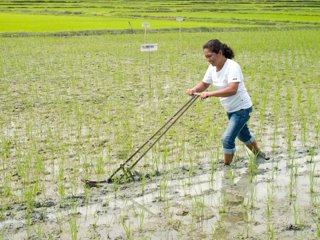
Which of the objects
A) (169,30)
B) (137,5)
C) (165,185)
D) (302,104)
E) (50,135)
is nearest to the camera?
(165,185)

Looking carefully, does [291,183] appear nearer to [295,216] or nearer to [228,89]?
[295,216]

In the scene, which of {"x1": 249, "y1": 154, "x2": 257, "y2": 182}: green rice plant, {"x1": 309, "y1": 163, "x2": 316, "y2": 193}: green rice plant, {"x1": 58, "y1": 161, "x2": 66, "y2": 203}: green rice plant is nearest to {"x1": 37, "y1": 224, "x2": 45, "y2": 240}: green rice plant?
{"x1": 58, "y1": 161, "x2": 66, "y2": 203}: green rice plant

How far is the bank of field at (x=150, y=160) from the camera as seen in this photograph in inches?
127

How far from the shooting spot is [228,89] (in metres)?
3.89

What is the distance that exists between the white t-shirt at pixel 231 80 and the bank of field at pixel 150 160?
53cm

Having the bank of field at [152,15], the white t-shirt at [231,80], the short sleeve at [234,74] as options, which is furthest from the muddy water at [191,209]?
the bank of field at [152,15]

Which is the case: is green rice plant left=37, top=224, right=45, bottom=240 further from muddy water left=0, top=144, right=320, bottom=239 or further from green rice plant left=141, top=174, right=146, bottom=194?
green rice plant left=141, top=174, right=146, bottom=194

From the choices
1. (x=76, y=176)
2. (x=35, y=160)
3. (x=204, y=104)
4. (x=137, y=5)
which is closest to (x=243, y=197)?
(x=76, y=176)

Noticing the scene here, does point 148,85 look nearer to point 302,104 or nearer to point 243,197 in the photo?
point 302,104

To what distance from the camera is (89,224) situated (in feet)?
10.6

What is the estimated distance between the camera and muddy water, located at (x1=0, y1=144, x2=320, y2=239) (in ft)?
10.2

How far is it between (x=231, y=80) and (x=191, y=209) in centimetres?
113

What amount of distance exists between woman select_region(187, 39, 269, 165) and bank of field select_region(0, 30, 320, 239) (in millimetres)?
287

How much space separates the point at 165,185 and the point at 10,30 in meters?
16.5
